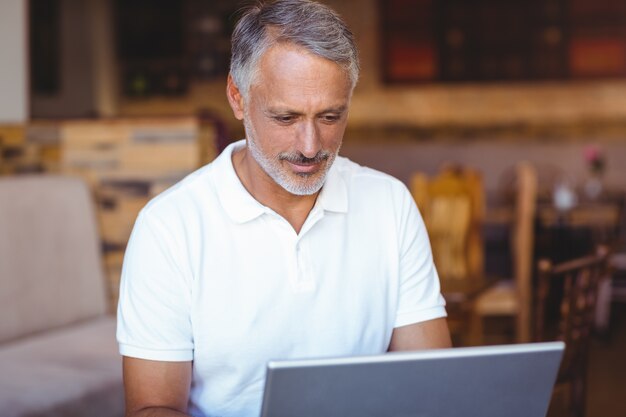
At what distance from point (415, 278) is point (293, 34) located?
540 mm

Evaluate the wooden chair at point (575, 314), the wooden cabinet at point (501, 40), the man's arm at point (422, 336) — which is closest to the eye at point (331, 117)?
the man's arm at point (422, 336)

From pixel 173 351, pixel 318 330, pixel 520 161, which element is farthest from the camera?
pixel 520 161

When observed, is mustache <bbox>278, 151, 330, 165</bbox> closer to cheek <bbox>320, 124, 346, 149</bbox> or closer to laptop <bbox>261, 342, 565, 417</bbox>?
cheek <bbox>320, 124, 346, 149</bbox>

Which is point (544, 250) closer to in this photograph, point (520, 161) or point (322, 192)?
point (520, 161)

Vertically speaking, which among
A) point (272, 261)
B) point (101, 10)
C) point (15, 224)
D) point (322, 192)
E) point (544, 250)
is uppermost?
point (101, 10)

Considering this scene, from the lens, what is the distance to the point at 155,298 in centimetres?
152

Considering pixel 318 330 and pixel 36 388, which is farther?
pixel 36 388

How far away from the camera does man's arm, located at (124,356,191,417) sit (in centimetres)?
146

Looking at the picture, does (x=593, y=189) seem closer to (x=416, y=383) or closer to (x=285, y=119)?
(x=285, y=119)

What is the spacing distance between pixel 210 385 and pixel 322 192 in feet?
1.38

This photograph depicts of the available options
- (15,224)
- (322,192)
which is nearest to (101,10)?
(15,224)

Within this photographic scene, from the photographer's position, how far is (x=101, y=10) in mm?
8961

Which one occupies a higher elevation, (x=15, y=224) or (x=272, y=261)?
(x=272, y=261)

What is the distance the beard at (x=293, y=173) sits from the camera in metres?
1.51
